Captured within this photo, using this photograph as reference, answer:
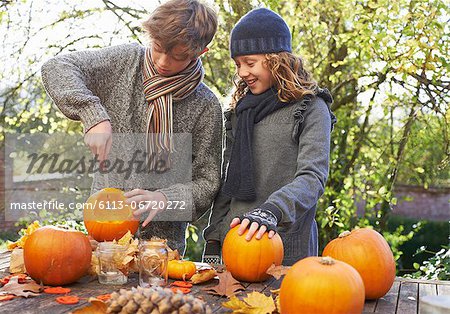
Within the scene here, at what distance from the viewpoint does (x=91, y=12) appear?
5391 mm

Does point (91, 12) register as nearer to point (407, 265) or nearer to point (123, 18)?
point (123, 18)

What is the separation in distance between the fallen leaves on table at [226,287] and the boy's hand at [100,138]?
581 millimetres

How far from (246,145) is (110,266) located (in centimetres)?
75

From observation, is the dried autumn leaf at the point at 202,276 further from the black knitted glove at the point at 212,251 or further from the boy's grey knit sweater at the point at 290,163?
the black knitted glove at the point at 212,251

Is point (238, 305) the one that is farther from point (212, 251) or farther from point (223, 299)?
point (212, 251)

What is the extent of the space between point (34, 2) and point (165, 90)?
357 centimetres

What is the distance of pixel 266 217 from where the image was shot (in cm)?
191

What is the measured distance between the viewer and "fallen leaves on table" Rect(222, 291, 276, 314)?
4.97 ft

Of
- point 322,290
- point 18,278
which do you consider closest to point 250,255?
point 322,290

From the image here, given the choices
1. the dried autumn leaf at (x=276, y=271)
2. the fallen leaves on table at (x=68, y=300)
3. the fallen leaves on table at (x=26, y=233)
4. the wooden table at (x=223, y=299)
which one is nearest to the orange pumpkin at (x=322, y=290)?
the wooden table at (x=223, y=299)

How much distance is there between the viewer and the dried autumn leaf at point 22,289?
172 centimetres

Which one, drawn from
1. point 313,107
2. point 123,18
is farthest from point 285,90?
point 123,18

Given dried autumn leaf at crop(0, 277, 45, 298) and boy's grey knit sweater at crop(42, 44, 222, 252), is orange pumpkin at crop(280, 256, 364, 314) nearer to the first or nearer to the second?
dried autumn leaf at crop(0, 277, 45, 298)

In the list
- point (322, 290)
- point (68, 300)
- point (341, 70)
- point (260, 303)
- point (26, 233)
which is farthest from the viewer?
point (341, 70)
